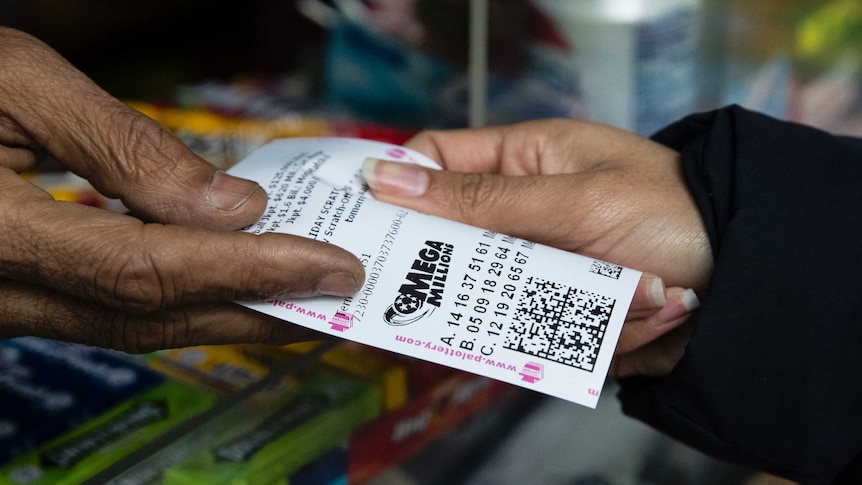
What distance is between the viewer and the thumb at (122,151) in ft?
2.09

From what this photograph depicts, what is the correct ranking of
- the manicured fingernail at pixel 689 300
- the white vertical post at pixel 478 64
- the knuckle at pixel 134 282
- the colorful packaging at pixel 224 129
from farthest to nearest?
the colorful packaging at pixel 224 129 < the white vertical post at pixel 478 64 < the manicured fingernail at pixel 689 300 < the knuckle at pixel 134 282

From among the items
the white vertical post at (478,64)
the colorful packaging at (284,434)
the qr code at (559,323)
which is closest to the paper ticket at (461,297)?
the qr code at (559,323)

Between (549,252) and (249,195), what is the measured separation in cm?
23

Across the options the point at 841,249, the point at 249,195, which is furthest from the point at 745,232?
the point at 249,195

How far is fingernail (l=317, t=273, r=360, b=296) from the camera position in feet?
1.98

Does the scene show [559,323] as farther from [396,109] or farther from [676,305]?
[396,109]

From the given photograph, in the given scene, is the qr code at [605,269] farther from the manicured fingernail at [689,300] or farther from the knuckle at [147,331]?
the knuckle at [147,331]

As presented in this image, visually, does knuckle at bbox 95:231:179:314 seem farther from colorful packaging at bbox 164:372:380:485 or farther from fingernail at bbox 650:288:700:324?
fingernail at bbox 650:288:700:324

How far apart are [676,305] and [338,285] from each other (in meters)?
0.28

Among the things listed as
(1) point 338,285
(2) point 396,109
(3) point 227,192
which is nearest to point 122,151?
(3) point 227,192

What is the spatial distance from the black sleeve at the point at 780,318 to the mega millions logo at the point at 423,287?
20 centimetres

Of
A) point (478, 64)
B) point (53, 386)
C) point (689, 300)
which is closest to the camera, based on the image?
point (689, 300)

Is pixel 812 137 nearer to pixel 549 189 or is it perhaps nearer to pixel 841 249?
→ pixel 841 249

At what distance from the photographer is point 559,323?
0.62 meters
